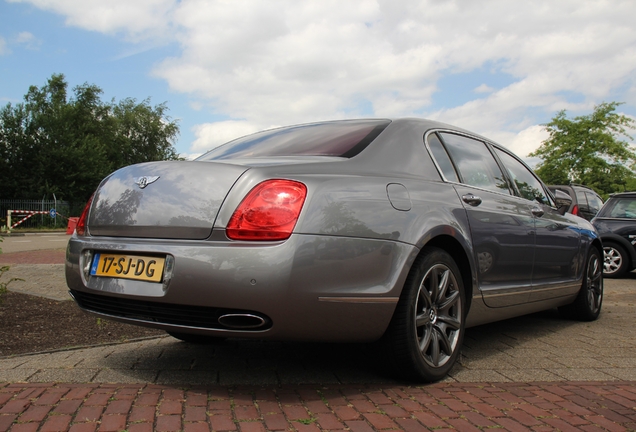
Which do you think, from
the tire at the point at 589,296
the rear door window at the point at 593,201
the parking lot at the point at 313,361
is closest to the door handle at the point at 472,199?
the parking lot at the point at 313,361

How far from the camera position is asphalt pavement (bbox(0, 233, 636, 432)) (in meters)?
2.64

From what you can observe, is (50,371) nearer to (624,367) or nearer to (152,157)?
(624,367)

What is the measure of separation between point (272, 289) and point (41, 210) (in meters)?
37.4

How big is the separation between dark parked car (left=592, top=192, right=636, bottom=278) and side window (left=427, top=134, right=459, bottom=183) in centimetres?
756

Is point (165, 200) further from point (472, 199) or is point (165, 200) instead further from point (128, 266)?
point (472, 199)

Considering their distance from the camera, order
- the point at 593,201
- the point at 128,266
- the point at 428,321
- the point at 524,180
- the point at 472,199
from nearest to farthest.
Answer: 1. the point at 128,266
2. the point at 428,321
3. the point at 472,199
4. the point at 524,180
5. the point at 593,201

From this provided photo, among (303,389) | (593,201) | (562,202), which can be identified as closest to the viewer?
(303,389)

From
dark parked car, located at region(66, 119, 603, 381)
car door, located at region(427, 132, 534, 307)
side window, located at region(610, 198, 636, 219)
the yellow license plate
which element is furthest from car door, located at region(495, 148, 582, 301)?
side window, located at region(610, 198, 636, 219)

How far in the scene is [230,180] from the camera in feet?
9.48

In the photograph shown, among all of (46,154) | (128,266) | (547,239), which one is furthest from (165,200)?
(46,154)

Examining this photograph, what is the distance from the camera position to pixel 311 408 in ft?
9.18

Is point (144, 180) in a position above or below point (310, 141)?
below

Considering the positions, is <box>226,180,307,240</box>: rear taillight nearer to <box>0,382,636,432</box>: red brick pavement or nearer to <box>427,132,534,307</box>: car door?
<box>0,382,636,432</box>: red brick pavement

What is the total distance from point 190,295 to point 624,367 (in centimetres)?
290
